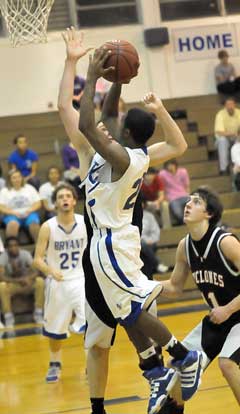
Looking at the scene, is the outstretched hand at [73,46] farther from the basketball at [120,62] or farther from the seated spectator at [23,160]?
the seated spectator at [23,160]

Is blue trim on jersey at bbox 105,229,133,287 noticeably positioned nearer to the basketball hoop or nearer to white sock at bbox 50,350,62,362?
white sock at bbox 50,350,62,362

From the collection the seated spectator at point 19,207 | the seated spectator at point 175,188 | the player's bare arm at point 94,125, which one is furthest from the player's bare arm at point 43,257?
the seated spectator at point 175,188

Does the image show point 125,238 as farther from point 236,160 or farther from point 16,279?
point 236,160

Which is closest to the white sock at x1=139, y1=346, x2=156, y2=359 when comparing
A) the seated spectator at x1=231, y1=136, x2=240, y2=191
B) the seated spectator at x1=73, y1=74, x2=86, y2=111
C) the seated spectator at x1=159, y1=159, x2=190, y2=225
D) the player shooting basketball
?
the player shooting basketball

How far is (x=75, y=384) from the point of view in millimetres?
7270

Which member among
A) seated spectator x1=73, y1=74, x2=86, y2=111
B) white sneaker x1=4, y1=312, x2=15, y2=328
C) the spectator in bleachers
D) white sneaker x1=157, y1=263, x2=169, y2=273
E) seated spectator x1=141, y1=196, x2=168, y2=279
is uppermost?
seated spectator x1=73, y1=74, x2=86, y2=111

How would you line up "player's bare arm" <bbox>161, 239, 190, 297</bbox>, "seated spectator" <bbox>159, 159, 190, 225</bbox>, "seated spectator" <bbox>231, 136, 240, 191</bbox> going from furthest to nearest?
"seated spectator" <bbox>231, 136, 240, 191</bbox> < "seated spectator" <bbox>159, 159, 190, 225</bbox> < "player's bare arm" <bbox>161, 239, 190, 297</bbox>

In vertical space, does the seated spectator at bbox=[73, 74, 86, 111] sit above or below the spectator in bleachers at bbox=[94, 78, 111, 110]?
above

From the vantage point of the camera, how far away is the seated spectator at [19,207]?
1231 centimetres

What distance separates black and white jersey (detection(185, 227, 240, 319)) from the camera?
5.17 meters

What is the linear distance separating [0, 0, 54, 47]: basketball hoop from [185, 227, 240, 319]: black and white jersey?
3153 mm

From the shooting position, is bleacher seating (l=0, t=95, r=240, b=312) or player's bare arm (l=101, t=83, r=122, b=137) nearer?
player's bare arm (l=101, t=83, r=122, b=137)

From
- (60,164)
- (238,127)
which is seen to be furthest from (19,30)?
(238,127)

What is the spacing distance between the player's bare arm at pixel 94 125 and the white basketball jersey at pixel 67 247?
311 cm
